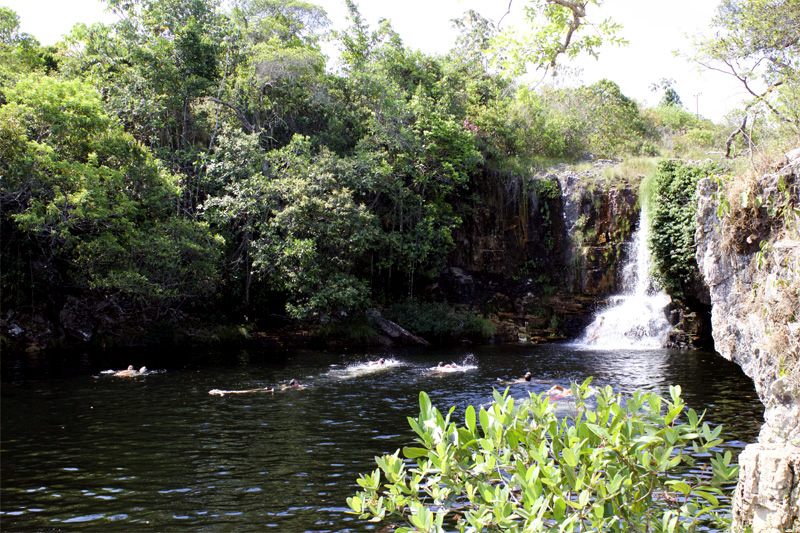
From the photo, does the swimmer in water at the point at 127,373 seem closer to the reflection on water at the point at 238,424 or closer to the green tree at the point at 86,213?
the reflection on water at the point at 238,424

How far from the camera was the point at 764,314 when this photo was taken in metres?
5.61

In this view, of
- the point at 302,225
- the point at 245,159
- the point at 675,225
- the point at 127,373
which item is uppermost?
the point at 245,159

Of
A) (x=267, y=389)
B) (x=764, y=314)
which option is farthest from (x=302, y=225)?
(x=764, y=314)

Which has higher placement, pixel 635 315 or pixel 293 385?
pixel 635 315

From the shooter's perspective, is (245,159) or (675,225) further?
(245,159)

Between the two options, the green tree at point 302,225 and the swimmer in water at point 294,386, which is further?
the green tree at point 302,225

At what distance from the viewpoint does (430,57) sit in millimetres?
30766

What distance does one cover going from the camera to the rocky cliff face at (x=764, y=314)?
3.93 m

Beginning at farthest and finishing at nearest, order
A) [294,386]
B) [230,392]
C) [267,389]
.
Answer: [294,386], [267,389], [230,392]

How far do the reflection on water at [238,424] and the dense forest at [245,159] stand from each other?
3.49 metres

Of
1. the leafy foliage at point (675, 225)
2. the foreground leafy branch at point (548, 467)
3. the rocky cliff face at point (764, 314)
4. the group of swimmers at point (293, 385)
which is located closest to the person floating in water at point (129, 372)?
the group of swimmers at point (293, 385)

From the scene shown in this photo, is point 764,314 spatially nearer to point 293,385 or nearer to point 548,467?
point 548,467

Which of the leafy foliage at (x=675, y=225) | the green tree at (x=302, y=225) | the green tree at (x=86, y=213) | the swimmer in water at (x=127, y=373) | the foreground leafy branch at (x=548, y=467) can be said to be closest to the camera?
the foreground leafy branch at (x=548, y=467)

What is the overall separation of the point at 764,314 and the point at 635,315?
56.5 ft
